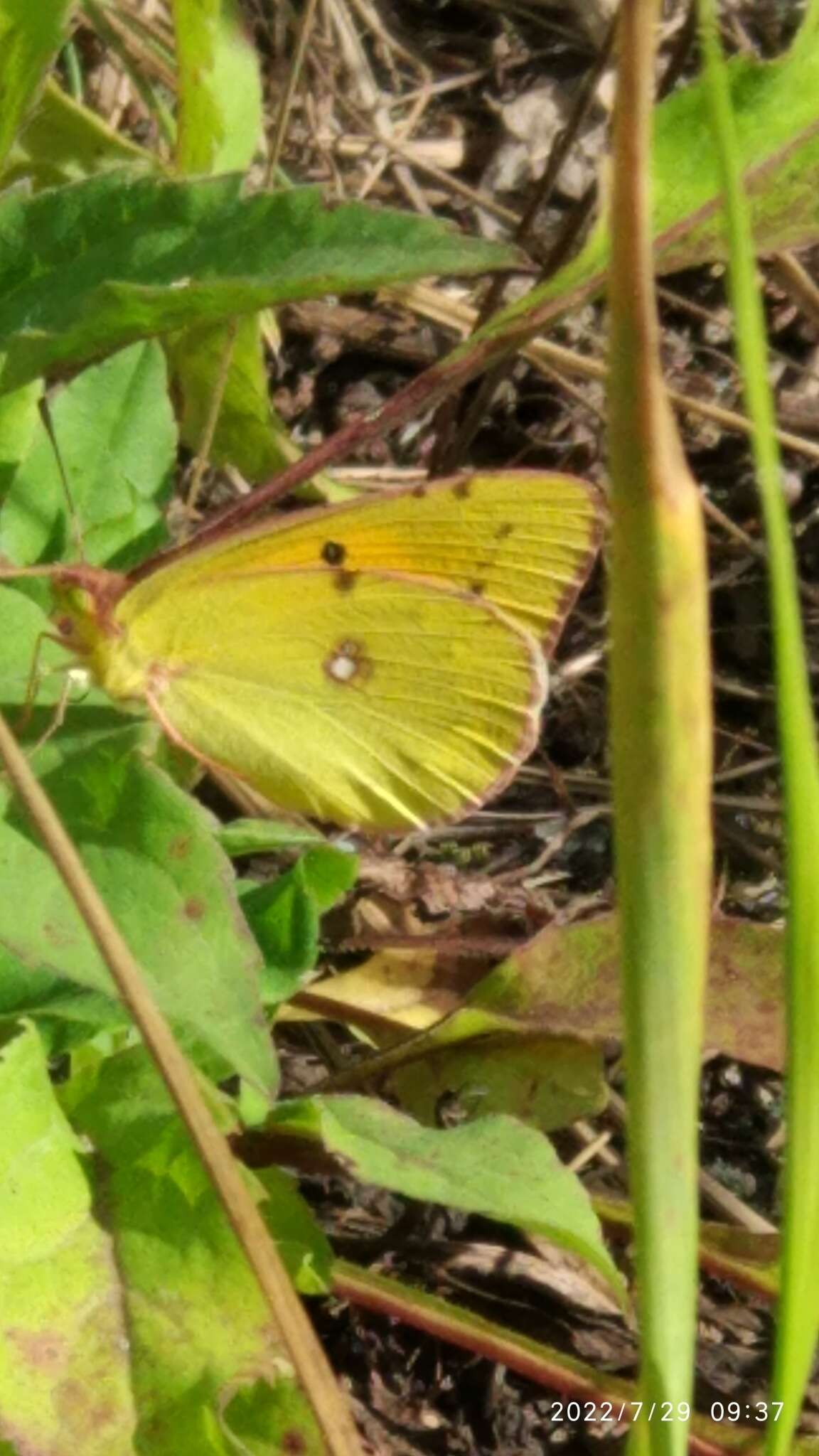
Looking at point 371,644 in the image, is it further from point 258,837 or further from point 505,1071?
point 505,1071

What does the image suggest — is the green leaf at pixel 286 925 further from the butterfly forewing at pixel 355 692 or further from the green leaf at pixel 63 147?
the green leaf at pixel 63 147

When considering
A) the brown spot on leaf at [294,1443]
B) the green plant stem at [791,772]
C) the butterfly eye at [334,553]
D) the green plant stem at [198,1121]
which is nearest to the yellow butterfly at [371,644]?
the butterfly eye at [334,553]

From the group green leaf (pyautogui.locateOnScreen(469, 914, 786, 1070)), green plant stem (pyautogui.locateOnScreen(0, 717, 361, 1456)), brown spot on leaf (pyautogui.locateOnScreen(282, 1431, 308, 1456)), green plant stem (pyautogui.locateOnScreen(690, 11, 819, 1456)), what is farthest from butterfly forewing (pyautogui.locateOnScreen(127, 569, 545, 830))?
green plant stem (pyautogui.locateOnScreen(690, 11, 819, 1456))

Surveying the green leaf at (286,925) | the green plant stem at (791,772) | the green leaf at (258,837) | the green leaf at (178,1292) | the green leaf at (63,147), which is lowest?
the green leaf at (178,1292)

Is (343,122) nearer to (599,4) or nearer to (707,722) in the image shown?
(599,4)

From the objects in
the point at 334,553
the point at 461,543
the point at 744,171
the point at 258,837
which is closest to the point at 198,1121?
the point at 258,837
